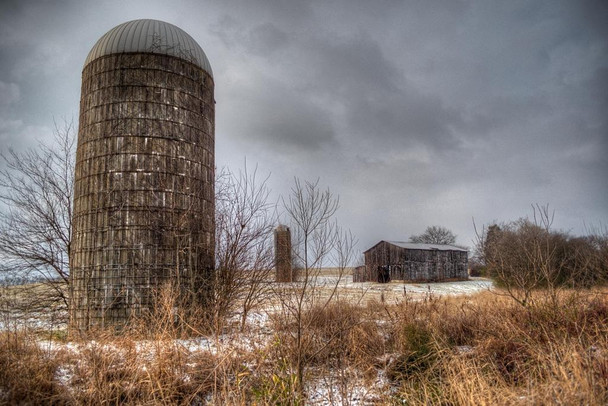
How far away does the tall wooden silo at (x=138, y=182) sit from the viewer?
32.0ft

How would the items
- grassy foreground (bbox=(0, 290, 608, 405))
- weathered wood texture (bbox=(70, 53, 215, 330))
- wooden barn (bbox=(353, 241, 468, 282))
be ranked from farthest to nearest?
wooden barn (bbox=(353, 241, 468, 282)) < weathered wood texture (bbox=(70, 53, 215, 330)) < grassy foreground (bbox=(0, 290, 608, 405))

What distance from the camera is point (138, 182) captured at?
989cm

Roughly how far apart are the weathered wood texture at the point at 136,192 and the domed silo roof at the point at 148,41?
8.1 inches

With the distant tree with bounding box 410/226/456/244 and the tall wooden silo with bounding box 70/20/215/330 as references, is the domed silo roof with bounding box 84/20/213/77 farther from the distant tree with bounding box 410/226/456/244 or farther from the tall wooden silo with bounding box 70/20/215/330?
the distant tree with bounding box 410/226/456/244

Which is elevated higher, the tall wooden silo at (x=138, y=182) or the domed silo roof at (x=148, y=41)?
the domed silo roof at (x=148, y=41)

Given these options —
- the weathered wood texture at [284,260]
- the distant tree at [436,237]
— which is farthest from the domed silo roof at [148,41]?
the distant tree at [436,237]

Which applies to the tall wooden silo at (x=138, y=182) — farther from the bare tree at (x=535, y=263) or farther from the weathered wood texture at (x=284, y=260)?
the bare tree at (x=535, y=263)

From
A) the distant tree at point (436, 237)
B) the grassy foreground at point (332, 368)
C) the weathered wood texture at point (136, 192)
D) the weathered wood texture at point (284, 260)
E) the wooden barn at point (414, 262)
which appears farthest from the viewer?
the distant tree at point (436, 237)

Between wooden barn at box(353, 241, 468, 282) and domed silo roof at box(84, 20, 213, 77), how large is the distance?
22.3 meters

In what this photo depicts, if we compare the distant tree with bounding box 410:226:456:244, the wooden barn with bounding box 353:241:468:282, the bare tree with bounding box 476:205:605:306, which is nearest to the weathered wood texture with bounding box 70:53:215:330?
the bare tree with bounding box 476:205:605:306

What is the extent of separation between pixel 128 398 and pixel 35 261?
24.6ft

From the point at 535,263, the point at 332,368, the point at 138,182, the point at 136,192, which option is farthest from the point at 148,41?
the point at 535,263

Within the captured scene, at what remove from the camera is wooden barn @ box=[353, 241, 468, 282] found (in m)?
32.4

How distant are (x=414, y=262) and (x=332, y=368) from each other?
88.0ft
